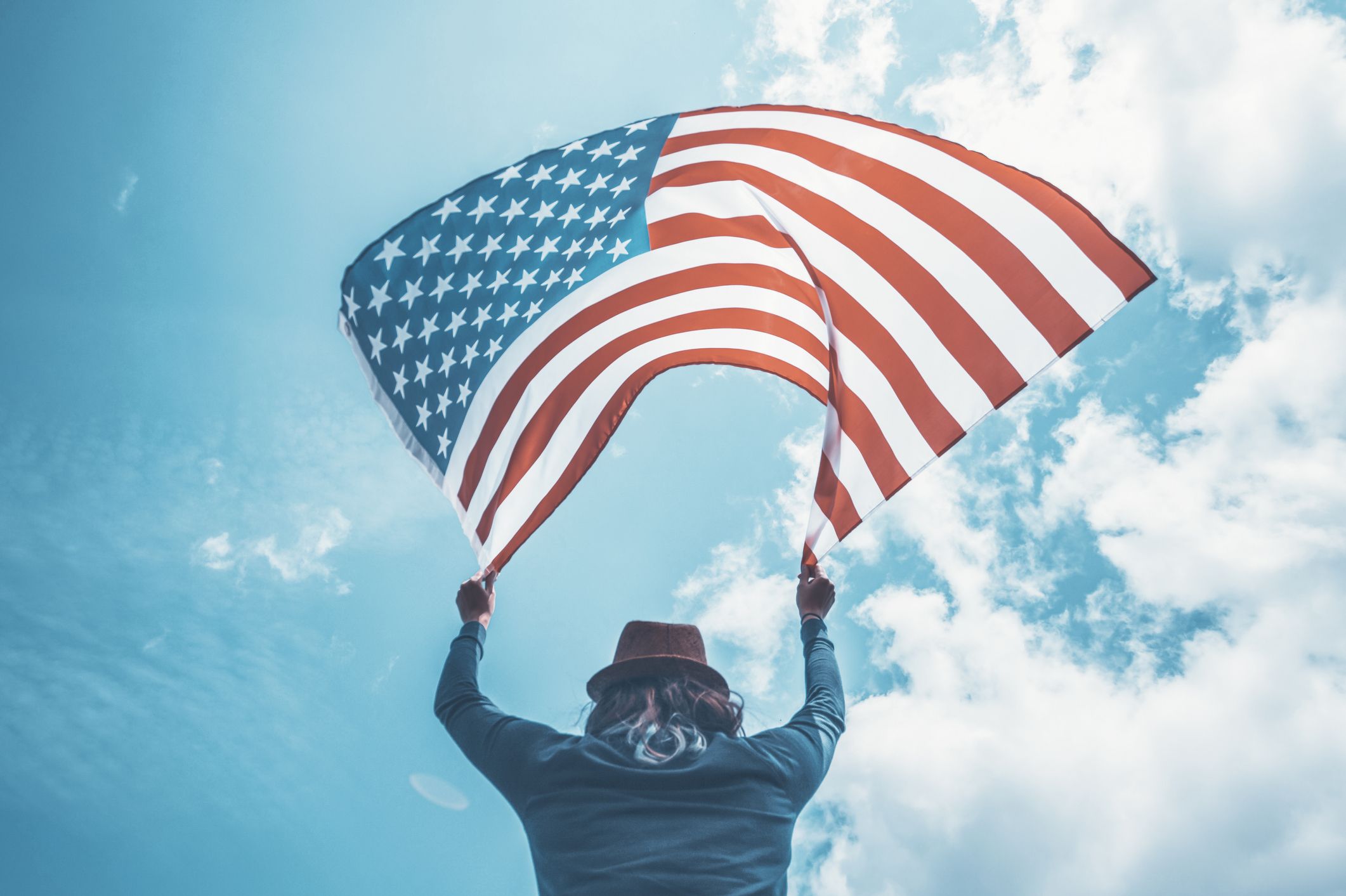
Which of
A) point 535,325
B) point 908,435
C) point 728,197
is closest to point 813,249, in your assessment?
point 728,197

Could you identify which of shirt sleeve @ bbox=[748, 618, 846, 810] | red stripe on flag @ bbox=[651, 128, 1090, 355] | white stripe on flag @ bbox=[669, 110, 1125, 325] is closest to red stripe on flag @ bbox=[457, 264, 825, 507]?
red stripe on flag @ bbox=[651, 128, 1090, 355]

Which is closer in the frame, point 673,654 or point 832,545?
point 673,654

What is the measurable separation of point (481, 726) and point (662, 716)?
65 cm

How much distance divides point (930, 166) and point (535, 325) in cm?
294

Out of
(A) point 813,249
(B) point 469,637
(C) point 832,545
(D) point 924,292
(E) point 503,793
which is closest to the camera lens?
(E) point 503,793

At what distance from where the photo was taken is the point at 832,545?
206 inches

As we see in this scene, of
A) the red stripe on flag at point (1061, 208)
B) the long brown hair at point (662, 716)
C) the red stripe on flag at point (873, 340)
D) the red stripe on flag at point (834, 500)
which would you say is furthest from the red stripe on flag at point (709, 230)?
the long brown hair at point (662, 716)

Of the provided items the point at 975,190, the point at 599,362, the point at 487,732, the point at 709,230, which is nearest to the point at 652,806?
the point at 487,732

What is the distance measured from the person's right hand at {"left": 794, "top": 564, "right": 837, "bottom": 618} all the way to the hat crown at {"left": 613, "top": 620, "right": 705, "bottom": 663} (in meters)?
0.86

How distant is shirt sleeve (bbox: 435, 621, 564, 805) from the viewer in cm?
277

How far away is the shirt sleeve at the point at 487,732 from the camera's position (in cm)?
277

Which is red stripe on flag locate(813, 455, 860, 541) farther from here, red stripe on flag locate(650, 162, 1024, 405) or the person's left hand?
the person's left hand

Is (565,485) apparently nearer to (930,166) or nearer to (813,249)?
(813,249)

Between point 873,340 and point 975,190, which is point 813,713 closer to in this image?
point 873,340
